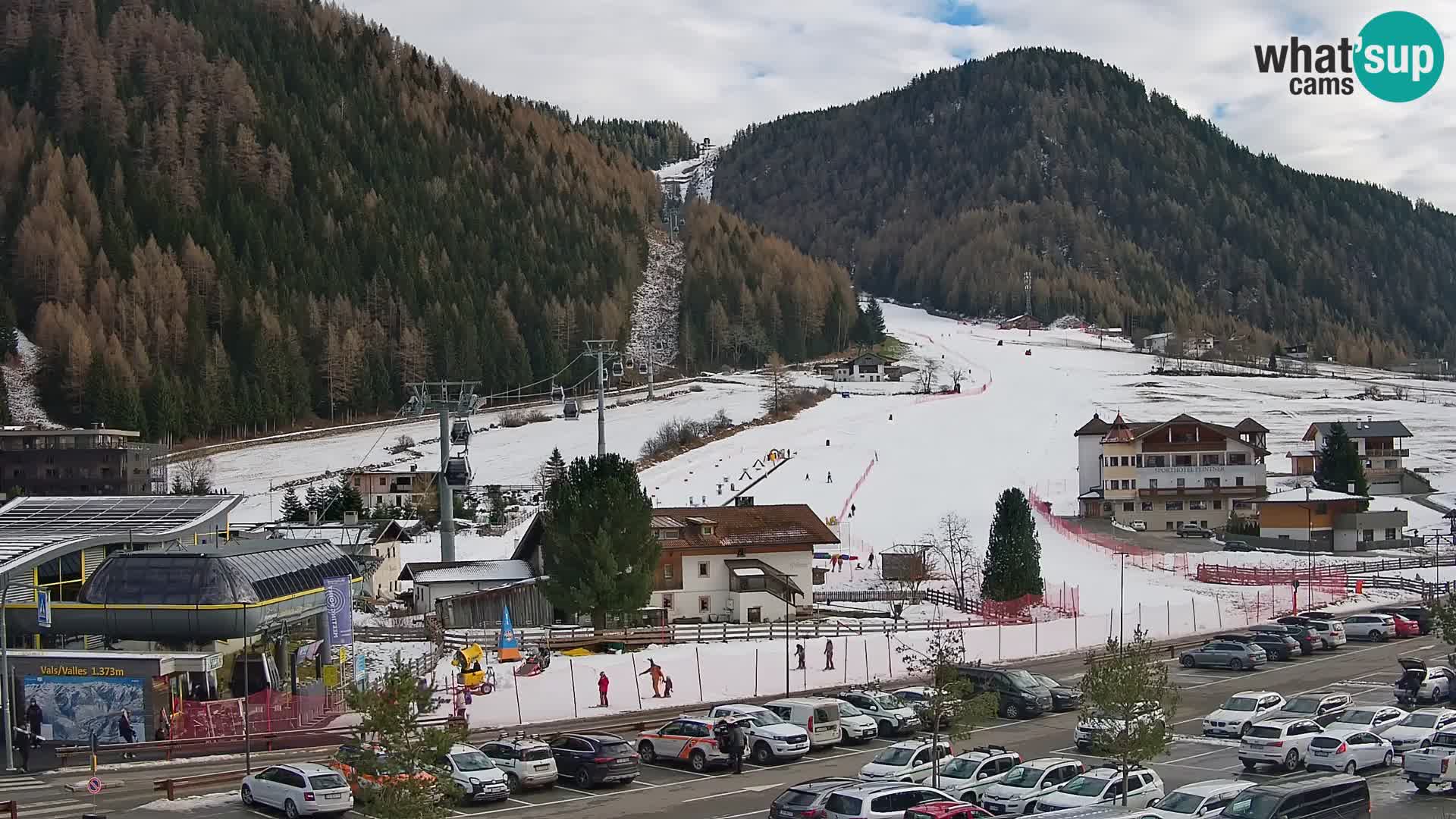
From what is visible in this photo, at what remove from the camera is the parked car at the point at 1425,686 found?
34.6m

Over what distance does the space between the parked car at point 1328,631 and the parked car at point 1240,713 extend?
13.6 metres

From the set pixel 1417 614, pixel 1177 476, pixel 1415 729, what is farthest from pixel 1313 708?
pixel 1177 476

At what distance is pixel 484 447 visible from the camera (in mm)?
115500

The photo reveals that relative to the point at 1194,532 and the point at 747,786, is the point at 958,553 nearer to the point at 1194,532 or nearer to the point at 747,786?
the point at 1194,532

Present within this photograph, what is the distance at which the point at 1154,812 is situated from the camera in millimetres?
20984

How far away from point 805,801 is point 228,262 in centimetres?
14784

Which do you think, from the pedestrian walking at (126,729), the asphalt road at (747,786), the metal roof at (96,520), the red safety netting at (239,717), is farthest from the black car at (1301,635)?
the metal roof at (96,520)

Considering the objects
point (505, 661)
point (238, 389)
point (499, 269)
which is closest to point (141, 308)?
point (238, 389)

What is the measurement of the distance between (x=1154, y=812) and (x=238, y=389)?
124820 millimetres

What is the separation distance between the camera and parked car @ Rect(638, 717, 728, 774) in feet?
96.3

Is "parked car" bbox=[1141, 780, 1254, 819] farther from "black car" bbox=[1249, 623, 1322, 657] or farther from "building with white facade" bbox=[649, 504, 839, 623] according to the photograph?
"building with white facade" bbox=[649, 504, 839, 623]

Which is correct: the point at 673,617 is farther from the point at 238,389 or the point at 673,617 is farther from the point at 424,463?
the point at 238,389

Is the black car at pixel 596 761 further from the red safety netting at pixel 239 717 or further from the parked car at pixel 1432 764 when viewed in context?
the parked car at pixel 1432 764

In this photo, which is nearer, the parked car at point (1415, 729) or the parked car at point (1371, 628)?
the parked car at point (1415, 729)
